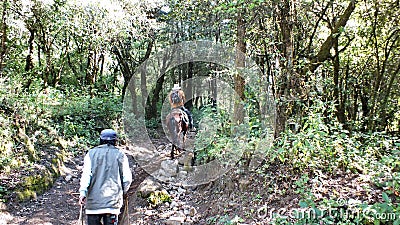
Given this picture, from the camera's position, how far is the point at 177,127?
9562 millimetres

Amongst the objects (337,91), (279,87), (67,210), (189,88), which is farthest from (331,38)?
(189,88)

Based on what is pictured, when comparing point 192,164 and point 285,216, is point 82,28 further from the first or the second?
point 285,216

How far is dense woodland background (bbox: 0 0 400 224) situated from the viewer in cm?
546

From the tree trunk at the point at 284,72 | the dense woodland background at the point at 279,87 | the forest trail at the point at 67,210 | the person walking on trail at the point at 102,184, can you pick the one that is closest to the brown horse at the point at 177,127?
the dense woodland background at the point at 279,87

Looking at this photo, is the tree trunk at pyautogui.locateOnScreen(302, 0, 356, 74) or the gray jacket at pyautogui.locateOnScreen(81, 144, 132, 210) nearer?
the gray jacket at pyautogui.locateOnScreen(81, 144, 132, 210)

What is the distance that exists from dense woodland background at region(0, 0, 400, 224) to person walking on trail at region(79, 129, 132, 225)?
2.63 metres

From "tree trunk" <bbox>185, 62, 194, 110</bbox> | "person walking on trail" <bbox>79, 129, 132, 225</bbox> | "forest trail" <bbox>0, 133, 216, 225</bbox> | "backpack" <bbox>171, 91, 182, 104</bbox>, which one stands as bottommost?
"forest trail" <bbox>0, 133, 216, 225</bbox>

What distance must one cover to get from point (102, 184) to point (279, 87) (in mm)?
3947

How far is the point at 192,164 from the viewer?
884 cm

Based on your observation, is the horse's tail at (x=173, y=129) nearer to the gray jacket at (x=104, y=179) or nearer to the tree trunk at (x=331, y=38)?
the tree trunk at (x=331, y=38)

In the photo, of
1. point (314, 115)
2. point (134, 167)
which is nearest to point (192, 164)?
point (134, 167)

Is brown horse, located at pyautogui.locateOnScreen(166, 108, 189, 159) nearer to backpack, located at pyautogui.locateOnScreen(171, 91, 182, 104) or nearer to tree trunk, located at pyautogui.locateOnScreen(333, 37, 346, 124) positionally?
backpack, located at pyautogui.locateOnScreen(171, 91, 182, 104)

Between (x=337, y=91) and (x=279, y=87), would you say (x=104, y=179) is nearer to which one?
(x=279, y=87)

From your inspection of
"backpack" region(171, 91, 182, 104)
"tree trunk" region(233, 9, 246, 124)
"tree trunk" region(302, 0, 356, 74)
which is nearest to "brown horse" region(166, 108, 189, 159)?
"backpack" region(171, 91, 182, 104)
